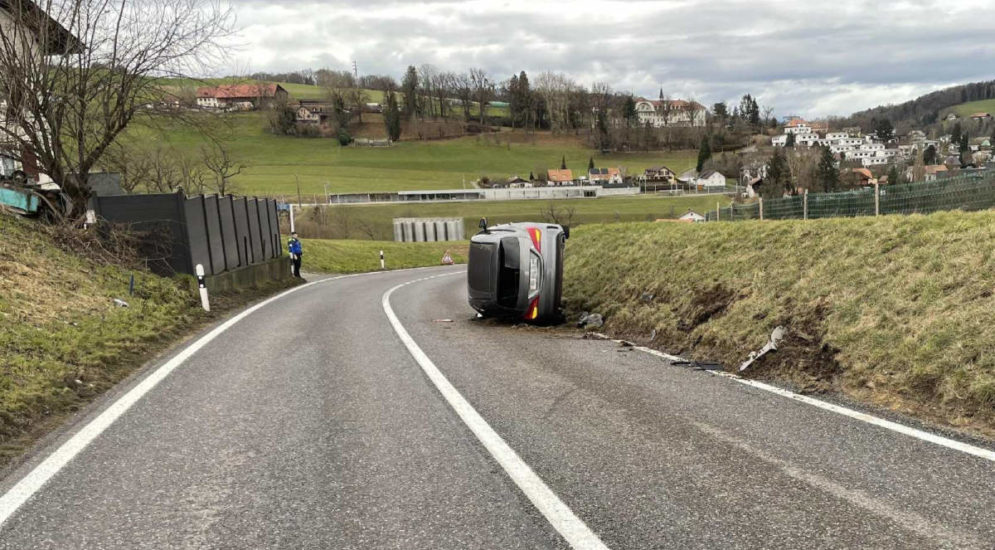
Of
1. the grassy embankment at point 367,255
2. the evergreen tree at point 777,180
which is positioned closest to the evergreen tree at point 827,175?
the evergreen tree at point 777,180

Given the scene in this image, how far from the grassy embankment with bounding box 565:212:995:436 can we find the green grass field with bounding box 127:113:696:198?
349 feet

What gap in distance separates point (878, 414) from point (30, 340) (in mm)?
9336

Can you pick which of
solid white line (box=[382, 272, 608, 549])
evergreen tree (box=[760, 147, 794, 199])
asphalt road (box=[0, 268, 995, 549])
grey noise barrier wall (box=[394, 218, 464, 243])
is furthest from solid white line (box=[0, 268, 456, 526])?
evergreen tree (box=[760, 147, 794, 199])

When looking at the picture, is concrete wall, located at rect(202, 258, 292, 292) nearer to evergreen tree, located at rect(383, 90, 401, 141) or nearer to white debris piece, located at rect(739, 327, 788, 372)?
white debris piece, located at rect(739, 327, 788, 372)

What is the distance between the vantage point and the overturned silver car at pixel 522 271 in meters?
11.6

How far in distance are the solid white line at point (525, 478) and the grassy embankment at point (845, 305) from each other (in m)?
3.19

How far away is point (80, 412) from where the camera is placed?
20.8 ft

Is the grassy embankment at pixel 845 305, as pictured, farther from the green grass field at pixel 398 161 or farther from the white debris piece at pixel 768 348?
the green grass field at pixel 398 161

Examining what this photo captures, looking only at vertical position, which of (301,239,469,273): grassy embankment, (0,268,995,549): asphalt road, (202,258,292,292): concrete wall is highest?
(0,268,995,549): asphalt road

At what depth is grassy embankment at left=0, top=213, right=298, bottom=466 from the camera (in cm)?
639

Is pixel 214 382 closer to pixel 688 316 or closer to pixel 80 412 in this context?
pixel 80 412

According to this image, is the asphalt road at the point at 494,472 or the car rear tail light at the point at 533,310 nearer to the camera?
the asphalt road at the point at 494,472

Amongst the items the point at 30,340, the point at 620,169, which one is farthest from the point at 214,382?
the point at 620,169

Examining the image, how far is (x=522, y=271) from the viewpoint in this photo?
11555 millimetres
